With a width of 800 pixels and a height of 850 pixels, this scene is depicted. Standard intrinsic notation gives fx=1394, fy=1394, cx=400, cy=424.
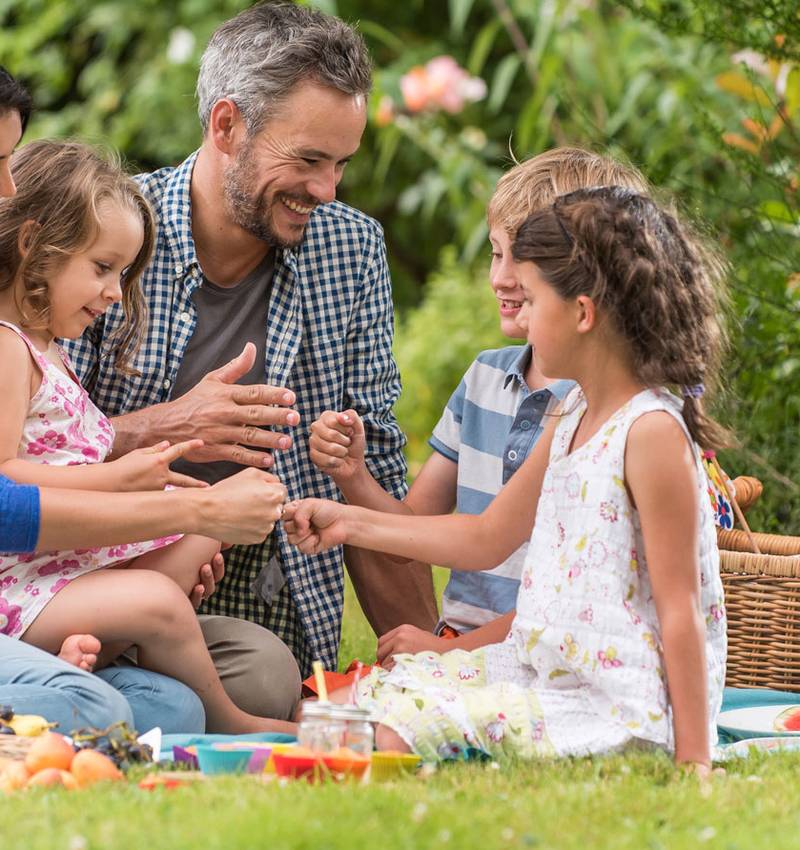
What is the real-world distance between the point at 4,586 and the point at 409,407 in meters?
5.05

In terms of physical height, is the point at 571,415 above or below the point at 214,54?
below

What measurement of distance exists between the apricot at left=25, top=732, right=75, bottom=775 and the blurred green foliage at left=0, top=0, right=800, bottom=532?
1.94 meters

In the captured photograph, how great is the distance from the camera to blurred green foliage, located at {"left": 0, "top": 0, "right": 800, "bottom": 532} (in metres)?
4.30

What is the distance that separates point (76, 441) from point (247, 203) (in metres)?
0.80

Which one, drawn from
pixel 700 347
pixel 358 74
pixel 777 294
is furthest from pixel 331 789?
pixel 777 294

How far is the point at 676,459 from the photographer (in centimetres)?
254

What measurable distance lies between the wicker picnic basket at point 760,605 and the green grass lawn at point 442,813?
1.00 metres

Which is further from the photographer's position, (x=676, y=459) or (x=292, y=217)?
(x=292, y=217)

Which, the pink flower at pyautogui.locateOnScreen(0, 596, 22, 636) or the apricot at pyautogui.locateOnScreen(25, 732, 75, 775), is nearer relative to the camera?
the apricot at pyautogui.locateOnScreen(25, 732, 75, 775)

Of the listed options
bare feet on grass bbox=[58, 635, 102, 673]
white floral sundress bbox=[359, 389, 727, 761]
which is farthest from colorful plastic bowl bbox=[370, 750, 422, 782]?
bare feet on grass bbox=[58, 635, 102, 673]

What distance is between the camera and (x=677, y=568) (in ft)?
8.18

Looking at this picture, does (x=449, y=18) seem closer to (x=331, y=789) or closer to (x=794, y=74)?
(x=794, y=74)

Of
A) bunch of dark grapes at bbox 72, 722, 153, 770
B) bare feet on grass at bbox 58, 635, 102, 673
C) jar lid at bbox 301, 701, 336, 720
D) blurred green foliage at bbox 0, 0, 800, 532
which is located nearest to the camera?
jar lid at bbox 301, 701, 336, 720

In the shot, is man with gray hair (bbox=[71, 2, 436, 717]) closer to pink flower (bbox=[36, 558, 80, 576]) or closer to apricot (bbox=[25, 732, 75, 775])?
pink flower (bbox=[36, 558, 80, 576])
